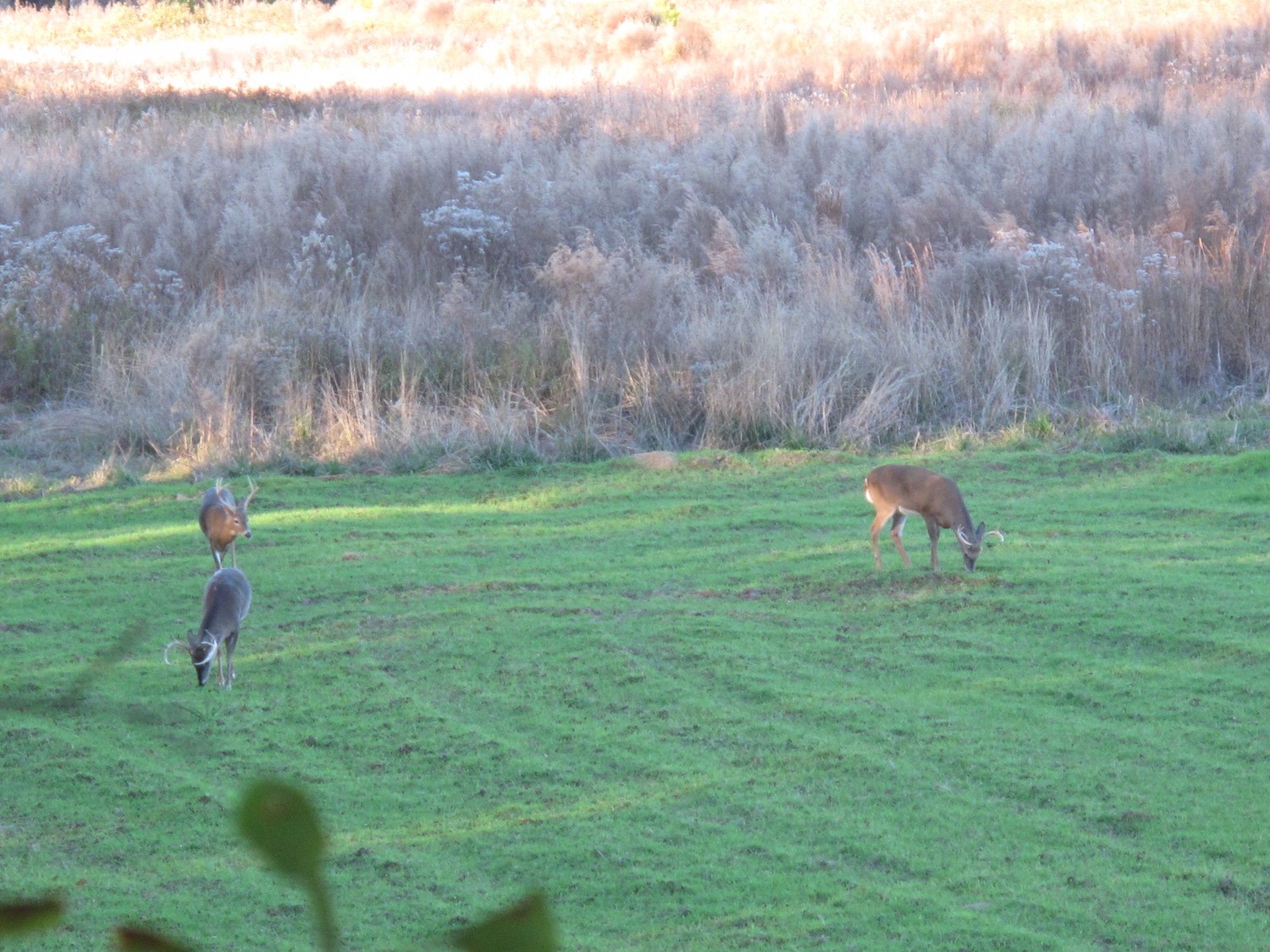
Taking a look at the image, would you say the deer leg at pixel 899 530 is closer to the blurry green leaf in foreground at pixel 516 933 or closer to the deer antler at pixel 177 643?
the deer antler at pixel 177 643

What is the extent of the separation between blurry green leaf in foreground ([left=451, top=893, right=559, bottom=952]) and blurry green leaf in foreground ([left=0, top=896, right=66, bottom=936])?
13cm

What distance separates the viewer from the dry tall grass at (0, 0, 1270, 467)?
40.1ft

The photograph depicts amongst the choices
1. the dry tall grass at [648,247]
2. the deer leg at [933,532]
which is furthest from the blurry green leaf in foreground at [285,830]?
the dry tall grass at [648,247]

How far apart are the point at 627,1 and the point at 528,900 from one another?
123 ft

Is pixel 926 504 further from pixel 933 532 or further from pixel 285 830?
pixel 285 830

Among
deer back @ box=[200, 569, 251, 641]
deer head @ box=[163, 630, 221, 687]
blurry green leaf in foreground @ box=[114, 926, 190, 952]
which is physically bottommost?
deer head @ box=[163, 630, 221, 687]

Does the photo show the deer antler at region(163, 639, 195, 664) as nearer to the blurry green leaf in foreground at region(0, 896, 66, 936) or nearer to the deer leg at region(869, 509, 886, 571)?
the deer leg at region(869, 509, 886, 571)

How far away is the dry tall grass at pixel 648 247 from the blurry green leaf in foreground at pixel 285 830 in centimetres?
1074

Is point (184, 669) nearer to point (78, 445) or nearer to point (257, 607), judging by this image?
point (257, 607)

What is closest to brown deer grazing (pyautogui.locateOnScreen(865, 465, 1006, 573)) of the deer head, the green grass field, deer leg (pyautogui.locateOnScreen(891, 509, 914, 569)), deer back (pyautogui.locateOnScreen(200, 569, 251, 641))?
deer leg (pyautogui.locateOnScreen(891, 509, 914, 569))

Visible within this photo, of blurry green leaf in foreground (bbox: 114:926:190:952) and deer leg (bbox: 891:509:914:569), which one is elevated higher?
blurry green leaf in foreground (bbox: 114:926:190:952)

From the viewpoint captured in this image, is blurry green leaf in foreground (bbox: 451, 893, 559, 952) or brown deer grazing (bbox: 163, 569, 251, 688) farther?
brown deer grazing (bbox: 163, 569, 251, 688)

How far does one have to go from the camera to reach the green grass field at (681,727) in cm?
441

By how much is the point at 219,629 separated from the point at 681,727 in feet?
6.63
